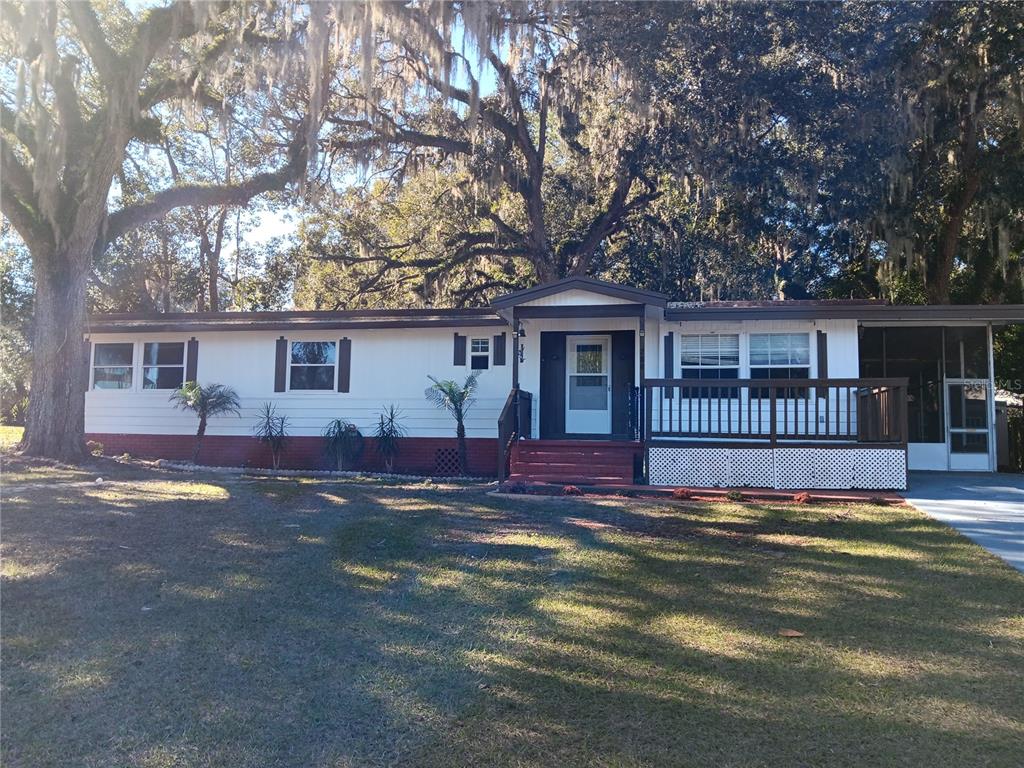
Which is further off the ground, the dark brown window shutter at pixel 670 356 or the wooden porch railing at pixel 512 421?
the dark brown window shutter at pixel 670 356

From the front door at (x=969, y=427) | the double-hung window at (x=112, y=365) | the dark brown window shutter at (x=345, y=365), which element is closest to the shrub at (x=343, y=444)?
the dark brown window shutter at (x=345, y=365)

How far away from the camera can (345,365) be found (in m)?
16.0

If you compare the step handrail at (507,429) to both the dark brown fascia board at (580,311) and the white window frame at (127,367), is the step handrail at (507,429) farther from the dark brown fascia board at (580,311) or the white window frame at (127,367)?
the white window frame at (127,367)

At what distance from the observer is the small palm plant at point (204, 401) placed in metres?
15.7

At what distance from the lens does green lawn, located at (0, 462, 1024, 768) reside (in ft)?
12.8

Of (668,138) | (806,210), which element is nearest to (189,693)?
(668,138)

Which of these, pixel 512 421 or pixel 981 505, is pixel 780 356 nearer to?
pixel 981 505

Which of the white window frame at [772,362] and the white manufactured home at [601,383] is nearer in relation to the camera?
the white manufactured home at [601,383]

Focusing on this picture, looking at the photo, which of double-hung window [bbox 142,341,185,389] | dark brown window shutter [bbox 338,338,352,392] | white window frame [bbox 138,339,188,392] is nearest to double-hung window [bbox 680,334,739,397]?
dark brown window shutter [bbox 338,338,352,392]

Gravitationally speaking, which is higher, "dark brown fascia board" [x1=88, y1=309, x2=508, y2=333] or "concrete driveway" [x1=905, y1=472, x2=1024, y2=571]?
"dark brown fascia board" [x1=88, y1=309, x2=508, y2=333]

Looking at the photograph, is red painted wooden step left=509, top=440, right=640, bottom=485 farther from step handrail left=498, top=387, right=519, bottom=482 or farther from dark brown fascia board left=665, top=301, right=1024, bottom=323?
dark brown fascia board left=665, top=301, right=1024, bottom=323

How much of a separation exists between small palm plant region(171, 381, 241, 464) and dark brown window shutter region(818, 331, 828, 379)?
38.2ft

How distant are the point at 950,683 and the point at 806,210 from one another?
16.3 metres

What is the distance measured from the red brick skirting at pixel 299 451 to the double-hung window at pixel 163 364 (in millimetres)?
1166
